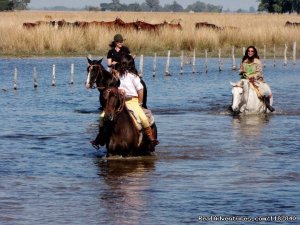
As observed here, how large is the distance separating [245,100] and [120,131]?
880 centimetres

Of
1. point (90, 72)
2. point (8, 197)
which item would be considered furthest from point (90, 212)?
point (90, 72)

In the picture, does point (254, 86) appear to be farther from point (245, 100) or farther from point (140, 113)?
point (140, 113)

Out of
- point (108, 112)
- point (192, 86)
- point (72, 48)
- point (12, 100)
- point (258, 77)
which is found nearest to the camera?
point (108, 112)

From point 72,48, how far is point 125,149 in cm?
3584

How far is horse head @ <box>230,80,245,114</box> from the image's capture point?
2483 centimetres

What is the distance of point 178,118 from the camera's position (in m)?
25.9

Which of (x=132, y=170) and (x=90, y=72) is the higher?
(x=90, y=72)

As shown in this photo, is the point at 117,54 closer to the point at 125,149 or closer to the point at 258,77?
the point at 125,149

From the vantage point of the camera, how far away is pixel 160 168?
17062mm

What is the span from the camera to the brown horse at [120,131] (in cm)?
1675

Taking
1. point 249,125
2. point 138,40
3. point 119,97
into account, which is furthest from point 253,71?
point 138,40

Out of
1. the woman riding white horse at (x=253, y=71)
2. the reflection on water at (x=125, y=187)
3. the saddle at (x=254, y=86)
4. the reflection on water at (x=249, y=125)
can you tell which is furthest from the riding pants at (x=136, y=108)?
the saddle at (x=254, y=86)

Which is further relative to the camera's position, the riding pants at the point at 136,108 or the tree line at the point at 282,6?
Result: the tree line at the point at 282,6

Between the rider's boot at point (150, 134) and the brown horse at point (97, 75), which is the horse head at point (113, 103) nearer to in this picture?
the rider's boot at point (150, 134)
